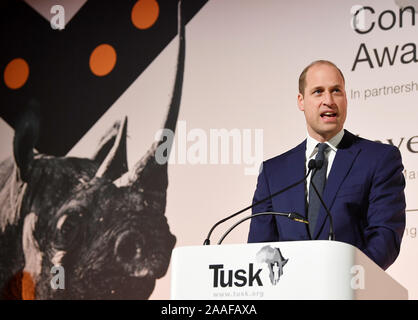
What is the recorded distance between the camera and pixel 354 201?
266 cm

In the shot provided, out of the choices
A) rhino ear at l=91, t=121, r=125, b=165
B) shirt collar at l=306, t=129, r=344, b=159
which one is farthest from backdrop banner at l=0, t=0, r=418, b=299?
shirt collar at l=306, t=129, r=344, b=159

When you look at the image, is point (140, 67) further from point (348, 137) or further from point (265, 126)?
point (348, 137)

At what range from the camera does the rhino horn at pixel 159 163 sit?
426cm

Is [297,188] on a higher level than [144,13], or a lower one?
lower

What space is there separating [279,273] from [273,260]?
0.13 feet

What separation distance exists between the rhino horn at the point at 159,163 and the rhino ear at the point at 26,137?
Result: 731 mm

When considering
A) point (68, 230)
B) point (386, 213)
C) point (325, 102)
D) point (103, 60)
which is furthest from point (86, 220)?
point (386, 213)

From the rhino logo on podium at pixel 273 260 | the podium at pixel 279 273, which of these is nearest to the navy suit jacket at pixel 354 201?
the podium at pixel 279 273

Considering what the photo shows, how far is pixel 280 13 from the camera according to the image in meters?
4.12

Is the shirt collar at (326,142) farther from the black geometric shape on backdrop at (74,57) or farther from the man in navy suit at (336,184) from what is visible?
the black geometric shape on backdrop at (74,57)

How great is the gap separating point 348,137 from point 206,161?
137 cm

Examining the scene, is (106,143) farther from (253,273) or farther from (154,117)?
(253,273)

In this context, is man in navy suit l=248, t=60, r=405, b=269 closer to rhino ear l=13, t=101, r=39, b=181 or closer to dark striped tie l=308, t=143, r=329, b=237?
dark striped tie l=308, t=143, r=329, b=237
